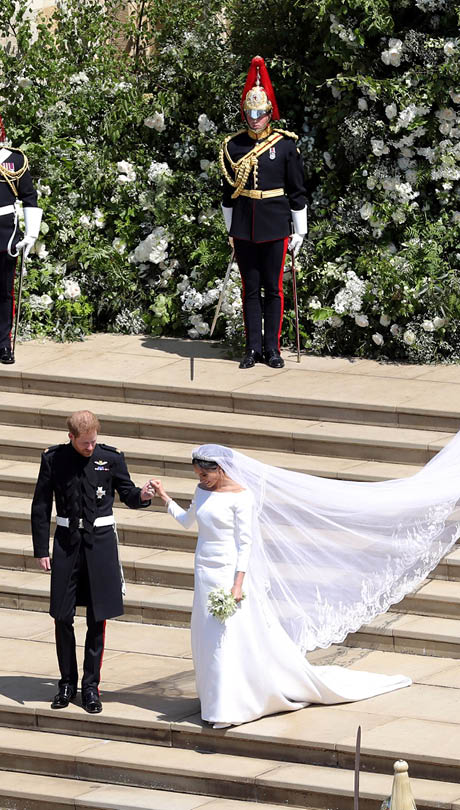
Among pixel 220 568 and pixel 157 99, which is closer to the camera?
pixel 220 568

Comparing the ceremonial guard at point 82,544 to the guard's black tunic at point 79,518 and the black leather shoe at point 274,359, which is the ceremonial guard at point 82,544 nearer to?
the guard's black tunic at point 79,518

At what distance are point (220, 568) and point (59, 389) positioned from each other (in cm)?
381

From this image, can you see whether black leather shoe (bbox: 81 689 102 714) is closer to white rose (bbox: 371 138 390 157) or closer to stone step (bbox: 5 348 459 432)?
stone step (bbox: 5 348 459 432)

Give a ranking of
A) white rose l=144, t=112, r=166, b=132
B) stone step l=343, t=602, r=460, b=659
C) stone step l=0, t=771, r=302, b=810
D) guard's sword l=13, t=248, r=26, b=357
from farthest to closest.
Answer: white rose l=144, t=112, r=166, b=132 < guard's sword l=13, t=248, r=26, b=357 < stone step l=343, t=602, r=460, b=659 < stone step l=0, t=771, r=302, b=810

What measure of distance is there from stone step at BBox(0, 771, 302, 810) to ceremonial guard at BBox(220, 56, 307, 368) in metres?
4.29

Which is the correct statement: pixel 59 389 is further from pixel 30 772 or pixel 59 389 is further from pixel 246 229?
pixel 30 772

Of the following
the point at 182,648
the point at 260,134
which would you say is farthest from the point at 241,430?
the point at 260,134

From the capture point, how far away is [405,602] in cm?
826

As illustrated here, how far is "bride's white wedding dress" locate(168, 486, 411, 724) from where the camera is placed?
717cm

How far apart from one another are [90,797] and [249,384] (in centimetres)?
395

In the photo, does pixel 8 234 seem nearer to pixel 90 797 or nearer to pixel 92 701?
pixel 92 701

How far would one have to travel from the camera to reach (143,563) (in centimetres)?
882

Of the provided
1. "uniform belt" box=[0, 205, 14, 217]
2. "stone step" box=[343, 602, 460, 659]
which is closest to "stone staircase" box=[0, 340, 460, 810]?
"stone step" box=[343, 602, 460, 659]

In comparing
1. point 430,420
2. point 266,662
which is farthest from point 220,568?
point 430,420
